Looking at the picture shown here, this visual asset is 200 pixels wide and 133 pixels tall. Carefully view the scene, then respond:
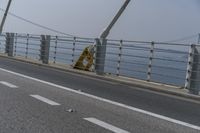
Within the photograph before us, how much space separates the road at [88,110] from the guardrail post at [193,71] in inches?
46.2

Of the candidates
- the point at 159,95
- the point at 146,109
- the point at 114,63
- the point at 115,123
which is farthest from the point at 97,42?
the point at 115,123

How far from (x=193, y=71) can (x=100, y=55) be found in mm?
5897

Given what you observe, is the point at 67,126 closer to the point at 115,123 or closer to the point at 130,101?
the point at 115,123

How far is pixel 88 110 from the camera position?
927cm

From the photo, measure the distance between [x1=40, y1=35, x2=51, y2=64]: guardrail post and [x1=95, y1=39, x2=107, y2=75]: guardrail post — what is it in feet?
16.5

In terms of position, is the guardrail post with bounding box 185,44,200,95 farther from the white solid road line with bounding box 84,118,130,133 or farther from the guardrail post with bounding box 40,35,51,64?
the guardrail post with bounding box 40,35,51,64

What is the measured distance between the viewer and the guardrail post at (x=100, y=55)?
19.4 meters

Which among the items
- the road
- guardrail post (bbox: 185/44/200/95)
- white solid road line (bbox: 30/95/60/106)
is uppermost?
guardrail post (bbox: 185/44/200/95)

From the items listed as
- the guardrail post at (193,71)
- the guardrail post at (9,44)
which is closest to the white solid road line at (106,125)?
the guardrail post at (193,71)

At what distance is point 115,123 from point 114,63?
12.2 metres

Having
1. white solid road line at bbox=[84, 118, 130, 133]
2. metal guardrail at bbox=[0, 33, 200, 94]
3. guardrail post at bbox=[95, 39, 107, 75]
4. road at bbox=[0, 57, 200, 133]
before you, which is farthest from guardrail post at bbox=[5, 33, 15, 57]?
white solid road line at bbox=[84, 118, 130, 133]

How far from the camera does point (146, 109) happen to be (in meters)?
9.99

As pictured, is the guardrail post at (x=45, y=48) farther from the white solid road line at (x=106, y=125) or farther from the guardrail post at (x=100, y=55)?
the white solid road line at (x=106, y=125)

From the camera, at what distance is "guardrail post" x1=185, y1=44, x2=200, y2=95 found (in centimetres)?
1417
